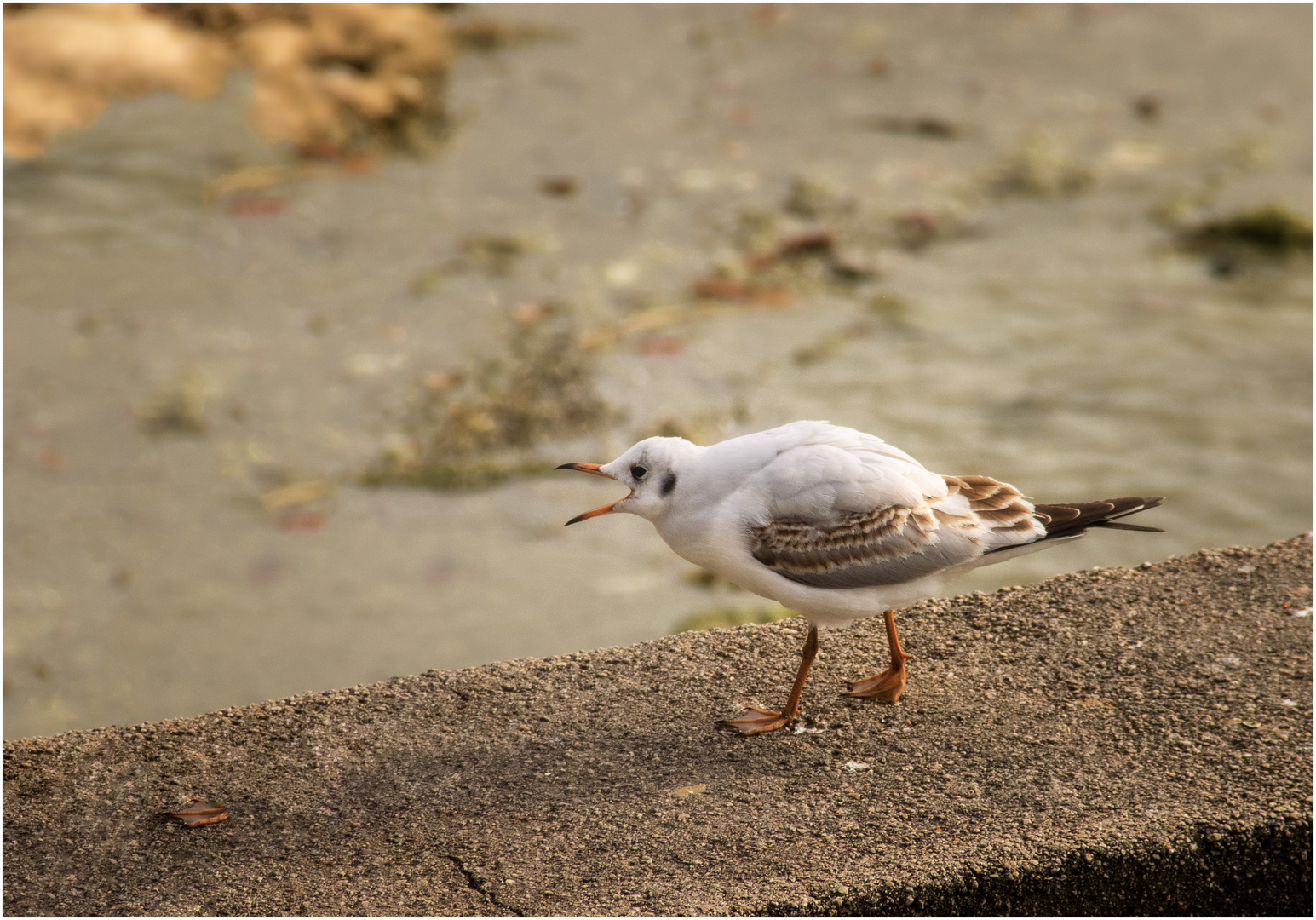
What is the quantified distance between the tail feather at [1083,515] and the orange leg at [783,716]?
1.67ft

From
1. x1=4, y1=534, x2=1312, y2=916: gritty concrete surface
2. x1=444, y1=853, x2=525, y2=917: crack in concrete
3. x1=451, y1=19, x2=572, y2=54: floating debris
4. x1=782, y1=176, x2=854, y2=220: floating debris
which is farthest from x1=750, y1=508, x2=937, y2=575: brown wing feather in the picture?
x1=451, y1=19, x2=572, y2=54: floating debris

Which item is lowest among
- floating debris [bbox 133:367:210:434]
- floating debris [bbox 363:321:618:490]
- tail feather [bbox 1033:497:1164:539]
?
floating debris [bbox 133:367:210:434]

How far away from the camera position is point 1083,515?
2645 millimetres

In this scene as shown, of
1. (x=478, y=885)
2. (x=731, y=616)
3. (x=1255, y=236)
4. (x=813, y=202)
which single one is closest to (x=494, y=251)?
(x=813, y=202)

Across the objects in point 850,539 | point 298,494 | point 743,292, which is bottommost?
point 298,494

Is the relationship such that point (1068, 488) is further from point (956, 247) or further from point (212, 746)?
point (212, 746)

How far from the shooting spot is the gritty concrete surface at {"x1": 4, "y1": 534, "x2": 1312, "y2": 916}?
87.5 inches

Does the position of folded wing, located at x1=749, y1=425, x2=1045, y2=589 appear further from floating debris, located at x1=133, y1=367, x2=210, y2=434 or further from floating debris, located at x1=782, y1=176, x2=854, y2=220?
floating debris, located at x1=782, y1=176, x2=854, y2=220

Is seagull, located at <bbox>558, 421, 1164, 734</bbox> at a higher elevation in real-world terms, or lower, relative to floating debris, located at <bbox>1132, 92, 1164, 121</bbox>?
lower

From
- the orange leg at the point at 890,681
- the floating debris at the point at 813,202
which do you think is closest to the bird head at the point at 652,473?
the orange leg at the point at 890,681

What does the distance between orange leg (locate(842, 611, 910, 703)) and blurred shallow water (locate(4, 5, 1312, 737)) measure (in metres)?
1.93

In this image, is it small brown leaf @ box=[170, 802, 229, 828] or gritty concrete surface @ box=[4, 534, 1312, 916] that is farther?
small brown leaf @ box=[170, 802, 229, 828]

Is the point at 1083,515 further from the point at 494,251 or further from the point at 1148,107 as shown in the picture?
the point at 1148,107

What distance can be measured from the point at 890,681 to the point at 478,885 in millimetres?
923
